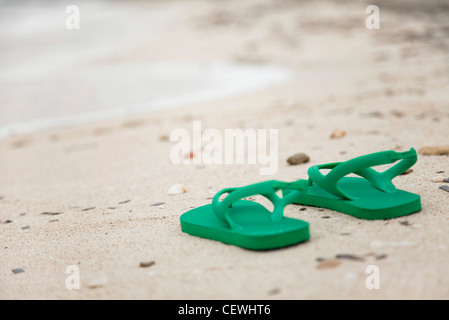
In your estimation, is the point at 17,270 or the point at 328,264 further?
the point at 17,270

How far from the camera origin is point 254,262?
1666mm

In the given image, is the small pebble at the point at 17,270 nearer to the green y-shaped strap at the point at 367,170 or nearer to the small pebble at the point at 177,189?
the small pebble at the point at 177,189

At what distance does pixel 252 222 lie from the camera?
1.85m

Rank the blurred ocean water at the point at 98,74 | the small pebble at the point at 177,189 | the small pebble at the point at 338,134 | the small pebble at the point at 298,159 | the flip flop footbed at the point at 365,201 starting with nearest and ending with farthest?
the flip flop footbed at the point at 365,201 < the small pebble at the point at 177,189 < the small pebble at the point at 298,159 < the small pebble at the point at 338,134 < the blurred ocean water at the point at 98,74

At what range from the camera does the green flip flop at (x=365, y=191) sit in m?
1.88

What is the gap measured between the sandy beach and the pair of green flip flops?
1.6 inches

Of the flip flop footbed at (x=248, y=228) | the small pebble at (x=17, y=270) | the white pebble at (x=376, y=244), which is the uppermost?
the flip flop footbed at (x=248, y=228)

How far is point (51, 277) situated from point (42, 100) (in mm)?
6136

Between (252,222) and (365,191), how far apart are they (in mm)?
508

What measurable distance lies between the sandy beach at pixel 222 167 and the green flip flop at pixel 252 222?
0.04 m

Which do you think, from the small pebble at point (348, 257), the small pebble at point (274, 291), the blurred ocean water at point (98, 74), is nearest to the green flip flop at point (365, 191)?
the small pebble at point (348, 257)

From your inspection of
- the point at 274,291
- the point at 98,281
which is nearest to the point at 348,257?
the point at 274,291

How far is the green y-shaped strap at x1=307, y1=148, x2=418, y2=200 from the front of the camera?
6.36 feet

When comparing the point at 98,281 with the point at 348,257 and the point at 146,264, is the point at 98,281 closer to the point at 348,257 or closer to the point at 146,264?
the point at 146,264
